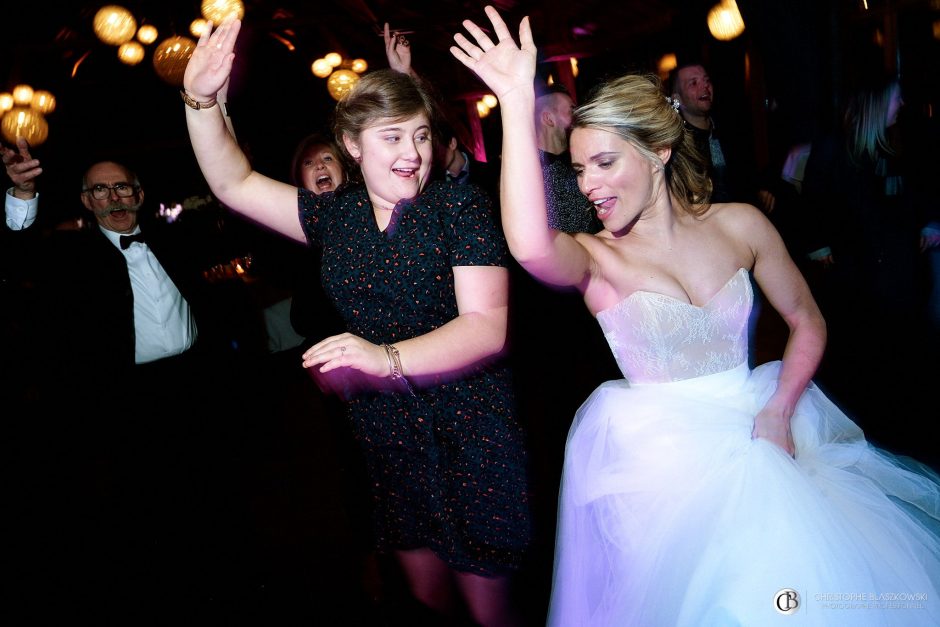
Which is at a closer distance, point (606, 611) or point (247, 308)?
point (606, 611)

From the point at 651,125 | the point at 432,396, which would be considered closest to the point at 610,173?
the point at 651,125

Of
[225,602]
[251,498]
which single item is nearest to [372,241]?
[225,602]

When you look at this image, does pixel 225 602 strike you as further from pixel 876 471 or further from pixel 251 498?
pixel 876 471

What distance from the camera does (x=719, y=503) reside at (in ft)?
4.48

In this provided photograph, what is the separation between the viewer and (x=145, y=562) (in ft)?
9.46

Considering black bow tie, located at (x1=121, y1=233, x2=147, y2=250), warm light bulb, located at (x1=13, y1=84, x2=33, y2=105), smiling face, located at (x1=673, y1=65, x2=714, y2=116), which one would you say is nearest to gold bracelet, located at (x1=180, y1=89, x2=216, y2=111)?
black bow tie, located at (x1=121, y1=233, x2=147, y2=250)

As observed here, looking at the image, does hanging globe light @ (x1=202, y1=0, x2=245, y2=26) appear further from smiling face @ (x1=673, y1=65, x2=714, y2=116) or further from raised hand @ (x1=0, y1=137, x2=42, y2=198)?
smiling face @ (x1=673, y1=65, x2=714, y2=116)

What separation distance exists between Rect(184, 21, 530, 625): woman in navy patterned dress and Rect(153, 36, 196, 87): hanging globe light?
3.33m

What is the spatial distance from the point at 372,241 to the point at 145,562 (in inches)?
87.3

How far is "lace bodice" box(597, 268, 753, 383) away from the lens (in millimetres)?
1596

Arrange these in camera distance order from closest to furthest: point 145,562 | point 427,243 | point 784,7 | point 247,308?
1. point 427,243
2. point 145,562
3. point 247,308
4. point 784,7

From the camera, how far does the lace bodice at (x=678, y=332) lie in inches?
62.8

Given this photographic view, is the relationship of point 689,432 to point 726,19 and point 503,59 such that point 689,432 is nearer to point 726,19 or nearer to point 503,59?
point 503,59

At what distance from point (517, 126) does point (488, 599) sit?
1093 millimetres
